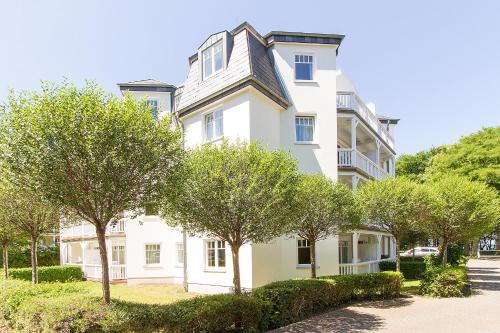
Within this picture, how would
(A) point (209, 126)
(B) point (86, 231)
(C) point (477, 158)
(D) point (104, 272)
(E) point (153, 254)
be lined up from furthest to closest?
(C) point (477, 158) < (B) point (86, 231) < (E) point (153, 254) < (A) point (209, 126) < (D) point (104, 272)

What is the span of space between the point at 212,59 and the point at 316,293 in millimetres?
13398

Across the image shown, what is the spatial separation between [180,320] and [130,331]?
1.22 meters

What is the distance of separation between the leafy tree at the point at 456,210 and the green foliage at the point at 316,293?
481cm

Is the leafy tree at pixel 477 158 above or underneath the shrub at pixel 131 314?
above

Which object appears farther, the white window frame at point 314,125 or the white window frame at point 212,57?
the white window frame at point 314,125

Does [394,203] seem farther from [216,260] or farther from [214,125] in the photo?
[214,125]

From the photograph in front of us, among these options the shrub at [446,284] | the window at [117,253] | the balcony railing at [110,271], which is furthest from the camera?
the window at [117,253]

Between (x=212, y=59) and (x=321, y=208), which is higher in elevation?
(x=212, y=59)

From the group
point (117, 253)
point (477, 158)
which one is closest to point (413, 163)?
point (477, 158)

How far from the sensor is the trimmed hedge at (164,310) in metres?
9.33

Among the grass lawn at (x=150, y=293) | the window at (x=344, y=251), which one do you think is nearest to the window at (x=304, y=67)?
the window at (x=344, y=251)

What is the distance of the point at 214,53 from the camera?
67.6 ft

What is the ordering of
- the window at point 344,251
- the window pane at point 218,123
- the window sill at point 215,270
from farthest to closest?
the window at point 344,251 < the window pane at point 218,123 < the window sill at point 215,270

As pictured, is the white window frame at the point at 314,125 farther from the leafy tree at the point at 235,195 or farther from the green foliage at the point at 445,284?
the green foliage at the point at 445,284
